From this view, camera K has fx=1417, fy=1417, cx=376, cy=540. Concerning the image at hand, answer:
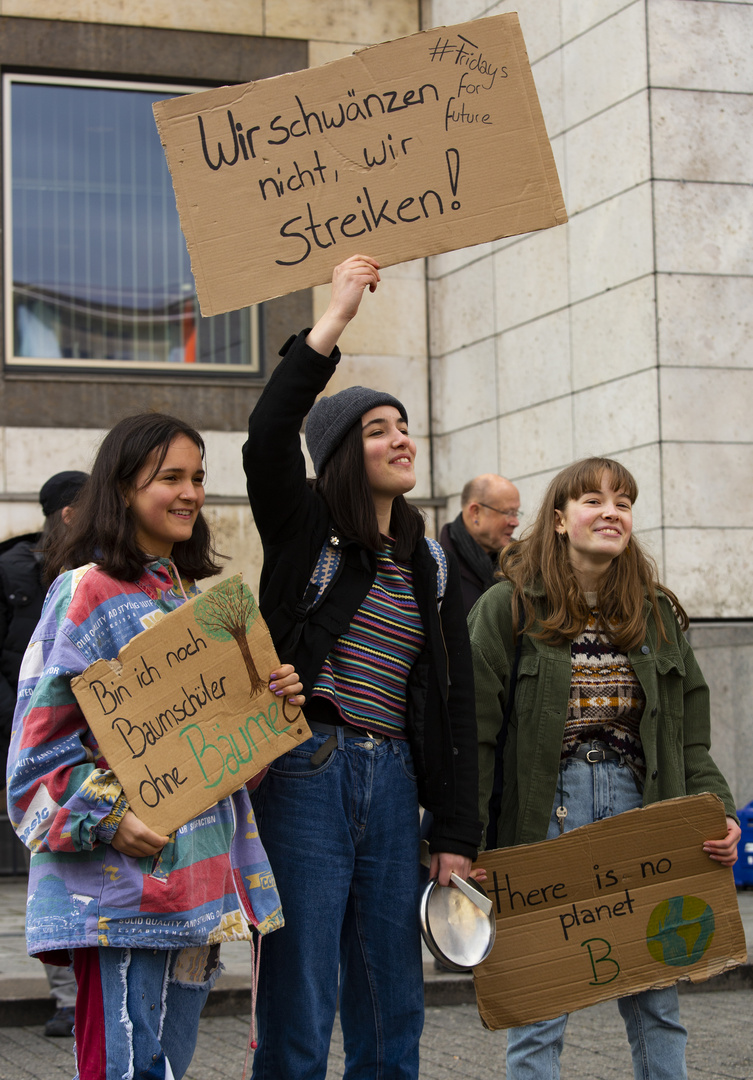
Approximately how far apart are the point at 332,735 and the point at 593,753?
0.90 metres

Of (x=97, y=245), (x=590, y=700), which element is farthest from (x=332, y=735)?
(x=97, y=245)

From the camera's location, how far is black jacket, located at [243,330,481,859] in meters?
3.29

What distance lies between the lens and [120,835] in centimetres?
300

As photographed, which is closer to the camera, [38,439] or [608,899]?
[608,899]

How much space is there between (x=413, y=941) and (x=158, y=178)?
28.4 feet

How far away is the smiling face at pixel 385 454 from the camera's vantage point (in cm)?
355

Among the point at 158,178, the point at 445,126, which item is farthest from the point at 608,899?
the point at 158,178

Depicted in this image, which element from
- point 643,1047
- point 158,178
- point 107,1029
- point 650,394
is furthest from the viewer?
point 158,178

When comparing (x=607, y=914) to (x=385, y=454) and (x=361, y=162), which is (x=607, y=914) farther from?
(x=361, y=162)

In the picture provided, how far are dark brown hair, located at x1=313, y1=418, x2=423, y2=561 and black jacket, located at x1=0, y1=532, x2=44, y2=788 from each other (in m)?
2.98

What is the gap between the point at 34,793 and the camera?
3029mm

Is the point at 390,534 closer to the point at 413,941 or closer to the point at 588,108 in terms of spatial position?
the point at 413,941

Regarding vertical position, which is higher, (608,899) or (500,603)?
(500,603)

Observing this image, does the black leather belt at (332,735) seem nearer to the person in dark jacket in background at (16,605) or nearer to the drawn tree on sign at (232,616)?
the drawn tree on sign at (232,616)
